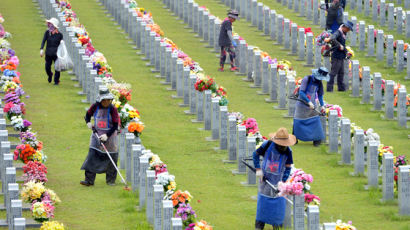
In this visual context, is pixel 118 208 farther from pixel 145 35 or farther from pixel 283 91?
pixel 145 35

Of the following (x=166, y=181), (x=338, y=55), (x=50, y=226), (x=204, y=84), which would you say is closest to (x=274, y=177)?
(x=166, y=181)

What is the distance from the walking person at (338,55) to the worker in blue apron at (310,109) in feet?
15.6

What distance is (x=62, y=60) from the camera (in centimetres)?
2867

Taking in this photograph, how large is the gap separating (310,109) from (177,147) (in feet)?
9.10

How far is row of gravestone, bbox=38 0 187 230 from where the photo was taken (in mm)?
16922

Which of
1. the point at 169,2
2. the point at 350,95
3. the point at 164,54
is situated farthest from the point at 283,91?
the point at 169,2

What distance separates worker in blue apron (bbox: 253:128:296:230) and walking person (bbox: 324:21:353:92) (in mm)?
10198

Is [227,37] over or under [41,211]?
over

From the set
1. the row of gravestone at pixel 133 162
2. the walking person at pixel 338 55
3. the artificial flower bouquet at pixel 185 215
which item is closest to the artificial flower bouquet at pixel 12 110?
the row of gravestone at pixel 133 162

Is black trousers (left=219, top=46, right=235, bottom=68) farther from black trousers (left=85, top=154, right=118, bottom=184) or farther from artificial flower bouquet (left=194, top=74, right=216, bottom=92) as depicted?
black trousers (left=85, top=154, right=118, bottom=184)

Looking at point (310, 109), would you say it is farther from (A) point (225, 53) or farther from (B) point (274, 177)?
(A) point (225, 53)

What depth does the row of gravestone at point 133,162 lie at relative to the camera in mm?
16922

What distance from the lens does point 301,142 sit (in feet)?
78.8

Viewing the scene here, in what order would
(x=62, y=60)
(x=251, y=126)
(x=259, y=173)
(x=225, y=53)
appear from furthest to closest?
(x=225, y=53) < (x=62, y=60) < (x=251, y=126) < (x=259, y=173)
